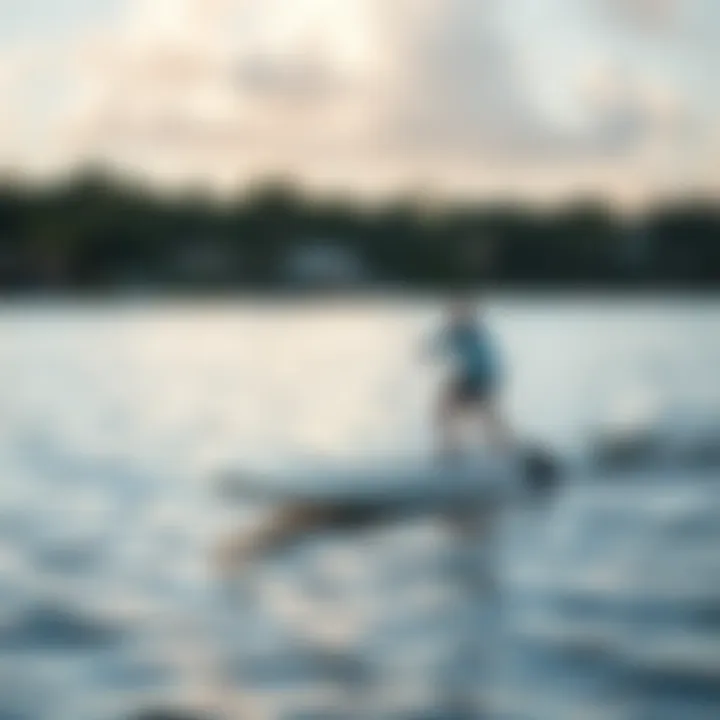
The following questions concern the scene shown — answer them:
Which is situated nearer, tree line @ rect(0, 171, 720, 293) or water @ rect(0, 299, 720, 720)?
water @ rect(0, 299, 720, 720)

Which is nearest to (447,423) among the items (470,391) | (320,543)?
(470,391)

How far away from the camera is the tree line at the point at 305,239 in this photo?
2.17 m

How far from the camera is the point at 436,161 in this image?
2.18m

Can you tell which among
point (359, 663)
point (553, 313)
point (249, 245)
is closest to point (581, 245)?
point (553, 313)

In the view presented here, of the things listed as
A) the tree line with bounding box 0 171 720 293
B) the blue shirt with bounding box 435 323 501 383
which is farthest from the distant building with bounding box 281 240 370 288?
the blue shirt with bounding box 435 323 501 383

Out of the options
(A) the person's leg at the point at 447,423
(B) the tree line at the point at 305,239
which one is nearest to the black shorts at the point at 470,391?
(A) the person's leg at the point at 447,423

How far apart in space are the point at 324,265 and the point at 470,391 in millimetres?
291

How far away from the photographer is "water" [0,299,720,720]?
6.68 ft

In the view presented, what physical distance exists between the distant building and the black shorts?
8.2 inches

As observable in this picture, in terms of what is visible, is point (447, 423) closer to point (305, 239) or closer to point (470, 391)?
point (470, 391)

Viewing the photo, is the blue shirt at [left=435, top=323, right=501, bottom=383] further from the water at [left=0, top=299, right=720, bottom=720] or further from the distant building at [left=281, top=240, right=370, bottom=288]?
the distant building at [left=281, top=240, right=370, bottom=288]

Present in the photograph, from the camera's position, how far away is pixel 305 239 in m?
2.19

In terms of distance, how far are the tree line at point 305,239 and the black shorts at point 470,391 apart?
155 mm

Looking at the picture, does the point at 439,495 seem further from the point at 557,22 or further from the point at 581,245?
the point at 557,22
